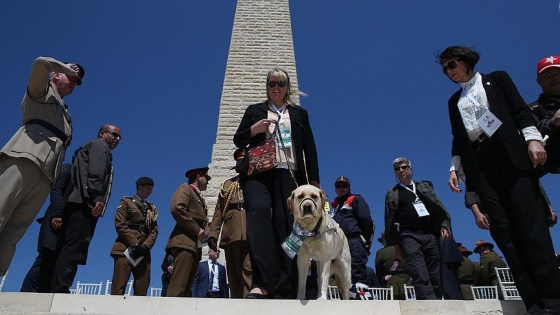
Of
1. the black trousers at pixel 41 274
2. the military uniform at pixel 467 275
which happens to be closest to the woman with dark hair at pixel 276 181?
the black trousers at pixel 41 274

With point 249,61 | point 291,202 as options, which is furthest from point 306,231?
point 249,61

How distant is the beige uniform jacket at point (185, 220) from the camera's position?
4.50m

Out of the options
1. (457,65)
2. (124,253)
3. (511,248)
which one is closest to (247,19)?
(124,253)

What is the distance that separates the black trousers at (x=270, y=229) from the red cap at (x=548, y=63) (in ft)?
5.99

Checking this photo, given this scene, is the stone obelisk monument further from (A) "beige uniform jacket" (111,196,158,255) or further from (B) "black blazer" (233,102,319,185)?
(B) "black blazer" (233,102,319,185)

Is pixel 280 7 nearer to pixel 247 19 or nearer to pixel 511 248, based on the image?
pixel 247 19

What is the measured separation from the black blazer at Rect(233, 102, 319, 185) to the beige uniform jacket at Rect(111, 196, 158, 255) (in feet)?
7.76

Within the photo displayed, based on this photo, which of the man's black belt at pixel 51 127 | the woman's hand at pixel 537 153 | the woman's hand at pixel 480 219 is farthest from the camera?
the man's black belt at pixel 51 127

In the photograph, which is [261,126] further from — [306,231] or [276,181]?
[306,231]

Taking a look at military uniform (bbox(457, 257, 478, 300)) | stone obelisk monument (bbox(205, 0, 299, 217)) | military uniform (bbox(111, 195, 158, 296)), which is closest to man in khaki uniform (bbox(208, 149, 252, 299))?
military uniform (bbox(111, 195, 158, 296))

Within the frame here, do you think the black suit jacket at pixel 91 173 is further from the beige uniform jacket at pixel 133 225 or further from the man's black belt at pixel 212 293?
the man's black belt at pixel 212 293

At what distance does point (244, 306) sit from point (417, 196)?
269 cm

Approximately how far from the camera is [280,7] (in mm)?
14469

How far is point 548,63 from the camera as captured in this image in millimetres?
2906
